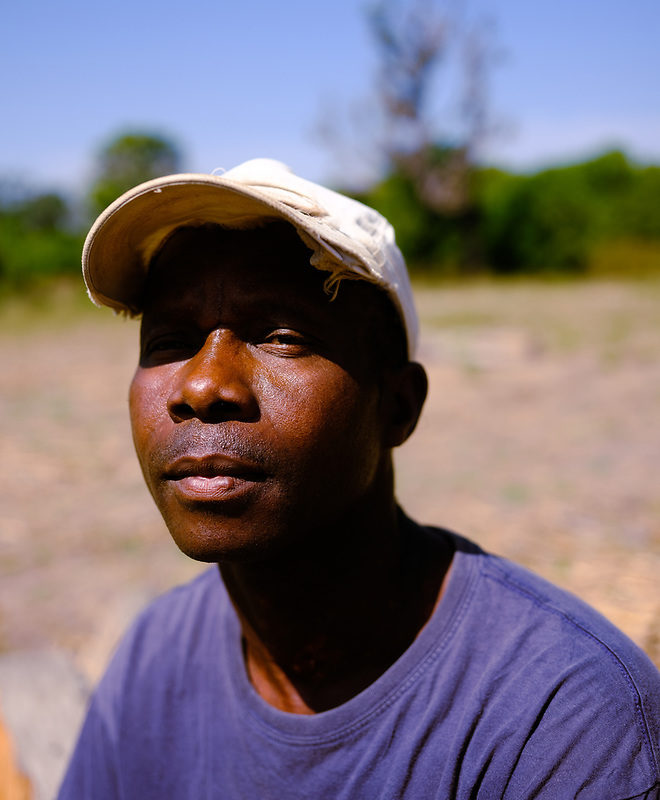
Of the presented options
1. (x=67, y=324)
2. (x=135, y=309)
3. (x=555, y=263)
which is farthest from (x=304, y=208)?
(x=555, y=263)

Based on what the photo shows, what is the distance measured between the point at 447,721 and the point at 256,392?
26.0 inches

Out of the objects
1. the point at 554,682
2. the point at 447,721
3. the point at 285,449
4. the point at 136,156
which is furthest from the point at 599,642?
the point at 136,156

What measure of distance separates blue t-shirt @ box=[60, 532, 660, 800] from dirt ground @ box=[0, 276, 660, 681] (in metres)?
0.84

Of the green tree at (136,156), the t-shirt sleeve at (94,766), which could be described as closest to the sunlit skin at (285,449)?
the t-shirt sleeve at (94,766)

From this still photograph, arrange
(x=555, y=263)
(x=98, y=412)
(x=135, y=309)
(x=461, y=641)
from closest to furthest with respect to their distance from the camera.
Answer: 1. (x=461, y=641)
2. (x=135, y=309)
3. (x=98, y=412)
4. (x=555, y=263)

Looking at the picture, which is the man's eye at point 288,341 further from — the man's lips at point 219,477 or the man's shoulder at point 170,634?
the man's shoulder at point 170,634

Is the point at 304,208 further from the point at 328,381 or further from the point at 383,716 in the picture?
the point at 383,716

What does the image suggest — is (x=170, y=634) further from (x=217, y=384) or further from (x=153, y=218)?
(x=153, y=218)

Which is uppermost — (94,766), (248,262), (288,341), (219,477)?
(248,262)

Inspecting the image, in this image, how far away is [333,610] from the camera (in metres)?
1.52

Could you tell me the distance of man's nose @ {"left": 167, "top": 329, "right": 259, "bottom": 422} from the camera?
1305 millimetres

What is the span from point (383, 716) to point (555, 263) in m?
25.6

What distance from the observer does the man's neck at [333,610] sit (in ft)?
4.91

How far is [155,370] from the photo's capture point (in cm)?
146
